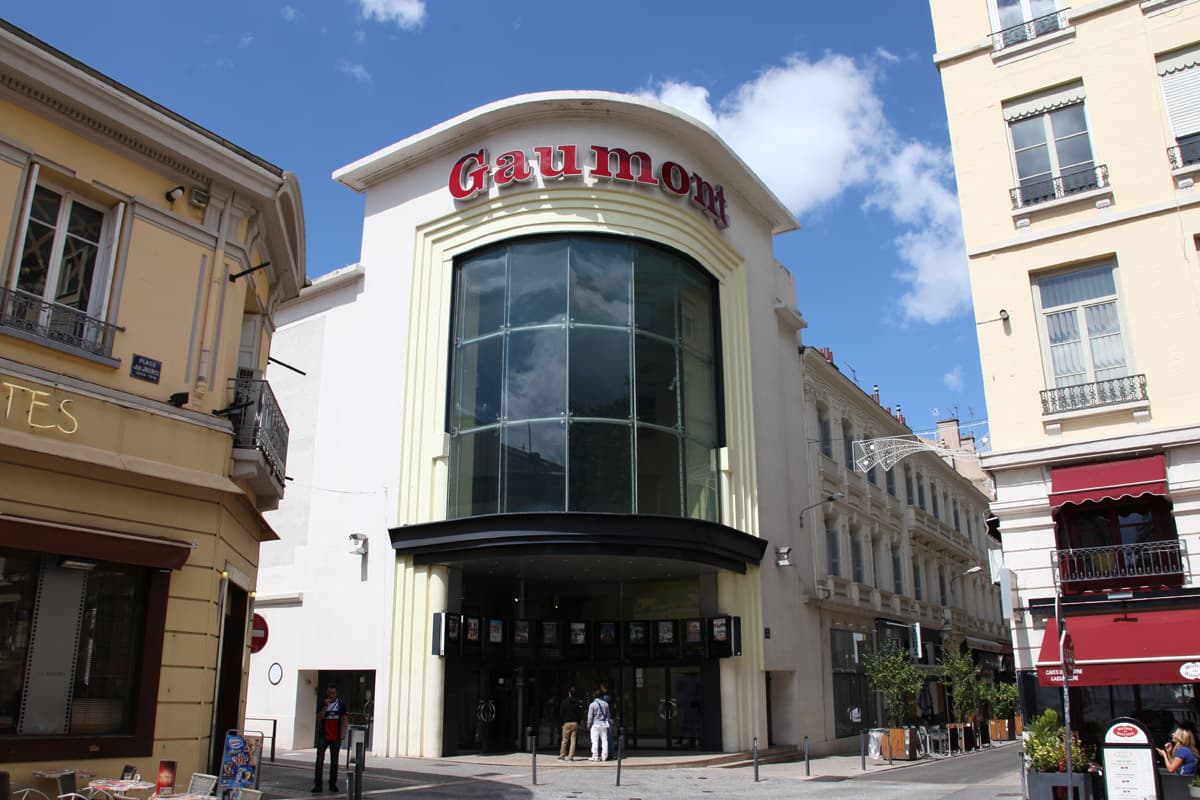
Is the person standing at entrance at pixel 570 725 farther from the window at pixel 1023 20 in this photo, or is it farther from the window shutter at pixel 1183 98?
the window shutter at pixel 1183 98

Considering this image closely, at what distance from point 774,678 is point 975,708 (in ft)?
29.4

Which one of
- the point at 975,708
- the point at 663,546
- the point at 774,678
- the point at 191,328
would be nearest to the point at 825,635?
the point at 774,678

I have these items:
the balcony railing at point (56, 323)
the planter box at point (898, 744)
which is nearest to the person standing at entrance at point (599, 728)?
the planter box at point (898, 744)

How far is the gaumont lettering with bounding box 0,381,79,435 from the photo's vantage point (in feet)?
32.9

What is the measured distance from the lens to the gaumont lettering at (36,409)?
32.9ft

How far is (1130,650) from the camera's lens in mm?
13125

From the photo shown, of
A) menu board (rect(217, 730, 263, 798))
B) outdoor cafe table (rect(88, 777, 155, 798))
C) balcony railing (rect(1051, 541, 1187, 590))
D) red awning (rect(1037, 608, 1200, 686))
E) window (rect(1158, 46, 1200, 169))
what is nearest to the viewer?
outdoor cafe table (rect(88, 777, 155, 798))

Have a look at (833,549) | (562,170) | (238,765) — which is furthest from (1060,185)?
(833,549)

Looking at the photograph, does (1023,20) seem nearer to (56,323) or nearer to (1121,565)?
(1121,565)

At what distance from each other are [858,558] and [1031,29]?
69.4 feet

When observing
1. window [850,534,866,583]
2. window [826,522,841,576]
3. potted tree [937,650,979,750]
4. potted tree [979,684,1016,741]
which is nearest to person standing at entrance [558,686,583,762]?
window [826,522,841,576]

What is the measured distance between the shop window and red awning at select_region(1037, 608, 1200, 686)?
Result: 12085mm

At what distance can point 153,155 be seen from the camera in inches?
477

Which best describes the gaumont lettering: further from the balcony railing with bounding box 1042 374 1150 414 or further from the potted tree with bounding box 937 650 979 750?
the potted tree with bounding box 937 650 979 750
